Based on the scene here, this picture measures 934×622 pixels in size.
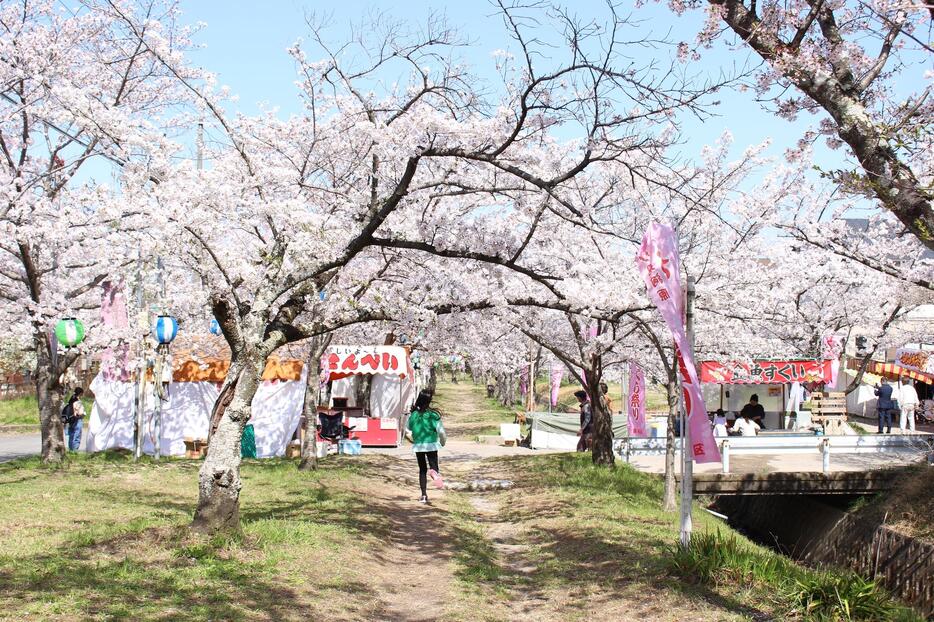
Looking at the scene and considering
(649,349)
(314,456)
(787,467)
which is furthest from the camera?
(649,349)

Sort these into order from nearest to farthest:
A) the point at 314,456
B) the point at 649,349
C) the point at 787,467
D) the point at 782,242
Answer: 1. the point at 314,456
2. the point at 787,467
3. the point at 649,349
4. the point at 782,242

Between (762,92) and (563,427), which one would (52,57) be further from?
(563,427)

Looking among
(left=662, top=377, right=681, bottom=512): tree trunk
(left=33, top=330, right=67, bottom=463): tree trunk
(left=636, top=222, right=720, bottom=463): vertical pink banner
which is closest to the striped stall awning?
(left=662, top=377, right=681, bottom=512): tree trunk

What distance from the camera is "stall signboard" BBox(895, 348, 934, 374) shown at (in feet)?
95.4

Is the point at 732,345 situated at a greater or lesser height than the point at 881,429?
greater

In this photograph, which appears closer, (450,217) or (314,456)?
(450,217)

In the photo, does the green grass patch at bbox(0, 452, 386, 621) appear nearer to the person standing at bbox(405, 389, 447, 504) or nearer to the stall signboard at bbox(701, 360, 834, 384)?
the person standing at bbox(405, 389, 447, 504)

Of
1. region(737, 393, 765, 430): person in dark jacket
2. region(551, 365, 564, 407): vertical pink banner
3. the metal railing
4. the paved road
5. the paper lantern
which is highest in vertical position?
the paper lantern

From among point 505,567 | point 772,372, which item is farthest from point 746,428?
point 505,567

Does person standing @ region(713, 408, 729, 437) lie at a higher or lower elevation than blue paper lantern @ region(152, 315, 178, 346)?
lower

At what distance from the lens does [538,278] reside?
941 centimetres

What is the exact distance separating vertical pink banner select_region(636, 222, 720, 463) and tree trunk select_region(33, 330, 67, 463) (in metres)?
12.3

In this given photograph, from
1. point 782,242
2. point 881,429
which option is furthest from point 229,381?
point 881,429

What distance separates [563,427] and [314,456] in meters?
12.8
